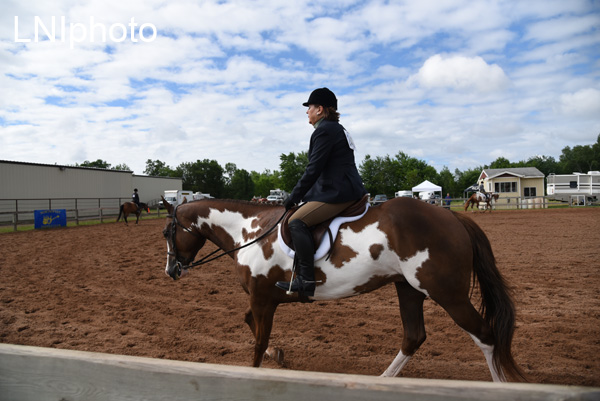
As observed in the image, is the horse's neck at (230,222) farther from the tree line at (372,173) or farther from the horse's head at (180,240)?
the tree line at (372,173)

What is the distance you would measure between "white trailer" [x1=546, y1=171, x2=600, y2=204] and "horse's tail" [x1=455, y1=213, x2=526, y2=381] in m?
37.8

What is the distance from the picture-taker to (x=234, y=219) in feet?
13.8

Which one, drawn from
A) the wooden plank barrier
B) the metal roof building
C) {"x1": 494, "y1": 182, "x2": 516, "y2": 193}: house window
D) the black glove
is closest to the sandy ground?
the black glove

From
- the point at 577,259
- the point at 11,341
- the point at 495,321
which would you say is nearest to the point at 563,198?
the point at 577,259

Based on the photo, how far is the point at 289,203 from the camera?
3.64 meters

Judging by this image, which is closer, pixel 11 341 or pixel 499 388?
pixel 499 388

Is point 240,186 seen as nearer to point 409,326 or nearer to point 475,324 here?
point 409,326

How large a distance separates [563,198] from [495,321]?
41229 millimetres

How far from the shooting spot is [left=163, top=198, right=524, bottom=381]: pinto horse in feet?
10.2

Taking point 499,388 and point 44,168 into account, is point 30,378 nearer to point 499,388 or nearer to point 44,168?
point 499,388

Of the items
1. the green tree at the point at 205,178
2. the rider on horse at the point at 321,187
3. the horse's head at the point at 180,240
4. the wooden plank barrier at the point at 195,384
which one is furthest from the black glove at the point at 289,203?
the green tree at the point at 205,178

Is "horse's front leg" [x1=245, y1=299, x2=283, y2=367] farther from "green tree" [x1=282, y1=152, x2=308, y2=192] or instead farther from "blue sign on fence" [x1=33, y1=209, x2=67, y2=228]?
"green tree" [x1=282, y1=152, x2=308, y2=192]

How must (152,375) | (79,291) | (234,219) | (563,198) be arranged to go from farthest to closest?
1. (563,198)
2. (79,291)
3. (234,219)
4. (152,375)

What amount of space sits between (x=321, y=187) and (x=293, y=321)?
109 inches
